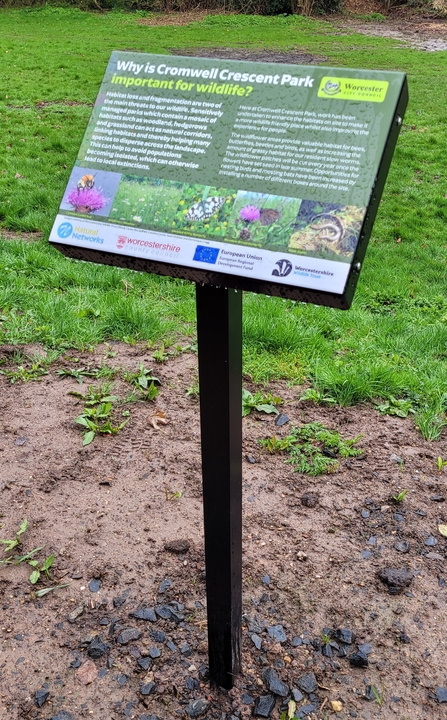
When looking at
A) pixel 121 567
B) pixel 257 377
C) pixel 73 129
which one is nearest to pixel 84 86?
pixel 73 129

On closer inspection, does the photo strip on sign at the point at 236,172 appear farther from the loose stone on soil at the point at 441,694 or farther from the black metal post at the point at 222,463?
the loose stone on soil at the point at 441,694

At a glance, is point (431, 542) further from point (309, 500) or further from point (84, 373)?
point (84, 373)

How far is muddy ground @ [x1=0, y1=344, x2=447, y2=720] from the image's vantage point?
205 centimetres

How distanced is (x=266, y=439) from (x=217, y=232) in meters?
1.89

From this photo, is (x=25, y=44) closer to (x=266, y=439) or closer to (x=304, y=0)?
(x=304, y=0)

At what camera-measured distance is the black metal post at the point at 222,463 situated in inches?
61.7

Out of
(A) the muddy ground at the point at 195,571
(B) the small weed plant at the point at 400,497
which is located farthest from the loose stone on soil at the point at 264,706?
(B) the small weed plant at the point at 400,497

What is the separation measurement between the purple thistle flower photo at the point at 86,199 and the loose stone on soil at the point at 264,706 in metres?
1.55

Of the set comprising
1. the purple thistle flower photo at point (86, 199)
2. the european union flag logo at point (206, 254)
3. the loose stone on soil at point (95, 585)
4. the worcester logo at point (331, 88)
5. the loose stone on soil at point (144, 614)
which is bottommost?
the loose stone on soil at point (95, 585)

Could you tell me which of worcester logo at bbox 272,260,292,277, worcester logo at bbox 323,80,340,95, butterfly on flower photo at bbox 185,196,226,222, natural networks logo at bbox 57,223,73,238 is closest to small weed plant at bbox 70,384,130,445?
natural networks logo at bbox 57,223,73,238

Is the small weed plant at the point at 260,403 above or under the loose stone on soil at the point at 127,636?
under

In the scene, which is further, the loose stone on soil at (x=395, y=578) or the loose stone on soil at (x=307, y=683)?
the loose stone on soil at (x=395, y=578)

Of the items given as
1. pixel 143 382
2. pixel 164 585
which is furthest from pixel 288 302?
pixel 164 585

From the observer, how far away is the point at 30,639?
2197 millimetres
